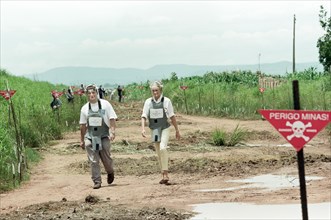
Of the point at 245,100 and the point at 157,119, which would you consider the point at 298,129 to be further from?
the point at 245,100

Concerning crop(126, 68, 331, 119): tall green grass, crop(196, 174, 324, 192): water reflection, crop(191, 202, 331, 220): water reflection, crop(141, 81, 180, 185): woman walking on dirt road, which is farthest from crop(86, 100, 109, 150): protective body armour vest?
crop(126, 68, 331, 119): tall green grass

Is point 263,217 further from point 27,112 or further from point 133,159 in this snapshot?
point 27,112

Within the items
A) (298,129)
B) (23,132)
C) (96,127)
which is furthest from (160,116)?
→ (23,132)

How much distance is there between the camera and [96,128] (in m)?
12.6

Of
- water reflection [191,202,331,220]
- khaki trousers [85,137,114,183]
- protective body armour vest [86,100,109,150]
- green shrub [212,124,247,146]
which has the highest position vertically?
protective body armour vest [86,100,109,150]

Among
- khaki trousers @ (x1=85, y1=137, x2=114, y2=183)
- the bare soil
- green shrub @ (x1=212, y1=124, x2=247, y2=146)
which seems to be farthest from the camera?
green shrub @ (x1=212, y1=124, x2=247, y2=146)

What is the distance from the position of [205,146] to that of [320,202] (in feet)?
32.1

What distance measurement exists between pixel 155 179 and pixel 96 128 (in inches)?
68.6

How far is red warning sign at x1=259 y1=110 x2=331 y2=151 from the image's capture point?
5.74 m

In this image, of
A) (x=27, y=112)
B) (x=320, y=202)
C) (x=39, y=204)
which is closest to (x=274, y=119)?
(x=320, y=202)

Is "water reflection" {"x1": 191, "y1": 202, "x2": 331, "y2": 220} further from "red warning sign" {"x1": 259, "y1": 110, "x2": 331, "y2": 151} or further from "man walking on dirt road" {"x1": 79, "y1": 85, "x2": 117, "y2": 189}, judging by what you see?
"man walking on dirt road" {"x1": 79, "y1": 85, "x2": 117, "y2": 189}

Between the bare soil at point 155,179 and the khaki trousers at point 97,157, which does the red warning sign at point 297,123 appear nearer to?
the bare soil at point 155,179

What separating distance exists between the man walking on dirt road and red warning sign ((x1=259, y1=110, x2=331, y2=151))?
682 cm

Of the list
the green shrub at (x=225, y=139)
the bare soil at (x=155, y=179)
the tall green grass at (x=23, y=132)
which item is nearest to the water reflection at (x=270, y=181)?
the bare soil at (x=155, y=179)
